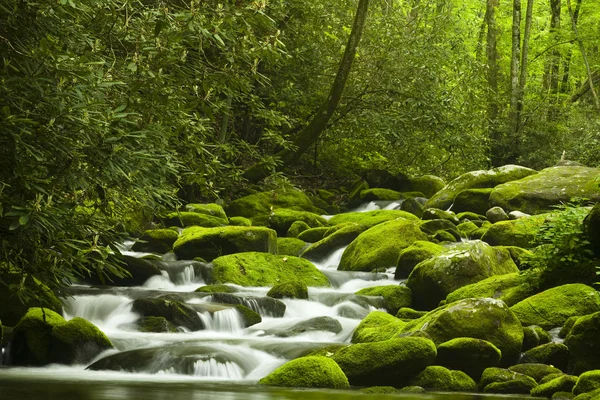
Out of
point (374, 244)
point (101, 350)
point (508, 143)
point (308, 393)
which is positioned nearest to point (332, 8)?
point (374, 244)

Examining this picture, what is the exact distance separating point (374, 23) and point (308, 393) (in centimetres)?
1433

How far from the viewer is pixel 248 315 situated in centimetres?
1117

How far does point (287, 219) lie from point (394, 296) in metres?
6.13

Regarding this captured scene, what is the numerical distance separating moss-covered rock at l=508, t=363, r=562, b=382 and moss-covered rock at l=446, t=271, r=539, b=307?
213 centimetres

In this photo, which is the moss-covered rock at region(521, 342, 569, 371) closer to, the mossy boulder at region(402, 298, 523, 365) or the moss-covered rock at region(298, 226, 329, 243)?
the mossy boulder at region(402, 298, 523, 365)

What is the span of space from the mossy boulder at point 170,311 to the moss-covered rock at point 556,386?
501 centimetres

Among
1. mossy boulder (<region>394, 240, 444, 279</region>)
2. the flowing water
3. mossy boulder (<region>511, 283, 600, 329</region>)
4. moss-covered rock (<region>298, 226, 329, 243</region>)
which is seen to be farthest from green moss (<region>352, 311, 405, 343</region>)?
moss-covered rock (<region>298, 226, 329, 243</region>)

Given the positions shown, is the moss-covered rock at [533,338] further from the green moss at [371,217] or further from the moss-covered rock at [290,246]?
the green moss at [371,217]

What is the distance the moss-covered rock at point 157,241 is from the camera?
50.9ft

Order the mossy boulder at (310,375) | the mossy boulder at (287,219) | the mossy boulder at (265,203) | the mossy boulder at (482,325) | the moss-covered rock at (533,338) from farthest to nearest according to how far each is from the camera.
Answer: the mossy boulder at (265,203) → the mossy boulder at (287,219) → the moss-covered rock at (533,338) → the mossy boulder at (482,325) → the mossy boulder at (310,375)

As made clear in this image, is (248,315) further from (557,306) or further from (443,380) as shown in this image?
(557,306)

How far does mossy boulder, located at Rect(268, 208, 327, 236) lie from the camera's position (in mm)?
17984

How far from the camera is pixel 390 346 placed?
8.22m

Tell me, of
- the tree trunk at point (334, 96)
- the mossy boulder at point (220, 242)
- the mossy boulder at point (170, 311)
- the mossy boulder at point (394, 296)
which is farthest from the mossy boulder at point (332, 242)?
the mossy boulder at point (170, 311)
